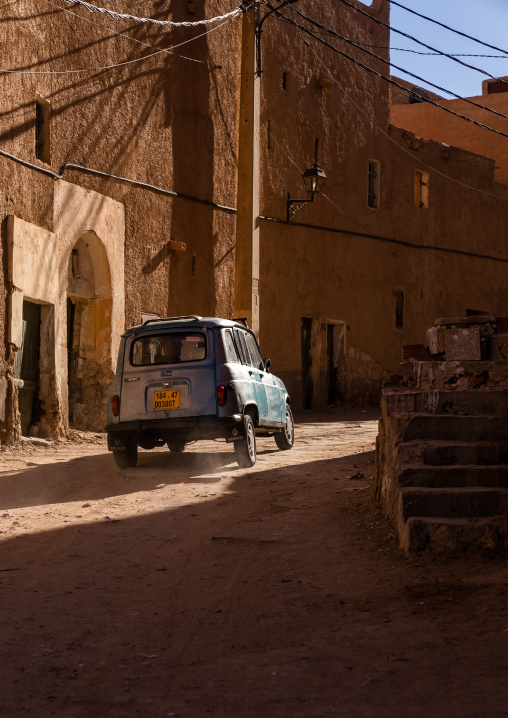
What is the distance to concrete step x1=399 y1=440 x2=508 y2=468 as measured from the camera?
22.0 feet

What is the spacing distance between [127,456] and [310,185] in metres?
11.7

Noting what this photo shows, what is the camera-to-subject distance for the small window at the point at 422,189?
25922 millimetres

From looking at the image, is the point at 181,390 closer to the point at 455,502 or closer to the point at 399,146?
the point at 455,502

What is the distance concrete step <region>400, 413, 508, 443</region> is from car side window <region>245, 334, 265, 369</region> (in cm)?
501

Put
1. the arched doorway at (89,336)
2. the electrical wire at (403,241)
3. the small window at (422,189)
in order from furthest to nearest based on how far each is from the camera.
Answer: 1. the small window at (422,189)
2. the electrical wire at (403,241)
3. the arched doorway at (89,336)

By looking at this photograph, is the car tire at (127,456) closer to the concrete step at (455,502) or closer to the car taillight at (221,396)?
the car taillight at (221,396)

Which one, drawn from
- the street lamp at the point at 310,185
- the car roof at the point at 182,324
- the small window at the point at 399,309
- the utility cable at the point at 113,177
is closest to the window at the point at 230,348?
the car roof at the point at 182,324

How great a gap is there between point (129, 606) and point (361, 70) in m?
21.1

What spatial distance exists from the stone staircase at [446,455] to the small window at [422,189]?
18372 millimetres

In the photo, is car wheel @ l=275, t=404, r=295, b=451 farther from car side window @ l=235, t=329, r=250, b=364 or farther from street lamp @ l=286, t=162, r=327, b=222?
street lamp @ l=286, t=162, r=327, b=222

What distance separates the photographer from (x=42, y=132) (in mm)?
15055

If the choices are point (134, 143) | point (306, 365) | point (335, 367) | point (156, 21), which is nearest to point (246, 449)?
point (134, 143)

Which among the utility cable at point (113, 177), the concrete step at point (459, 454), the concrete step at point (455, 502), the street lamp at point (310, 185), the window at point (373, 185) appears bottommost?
the concrete step at point (455, 502)

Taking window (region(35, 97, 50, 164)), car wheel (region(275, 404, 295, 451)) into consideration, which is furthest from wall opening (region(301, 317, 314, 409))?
car wheel (region(275, 404, 295, 451))
